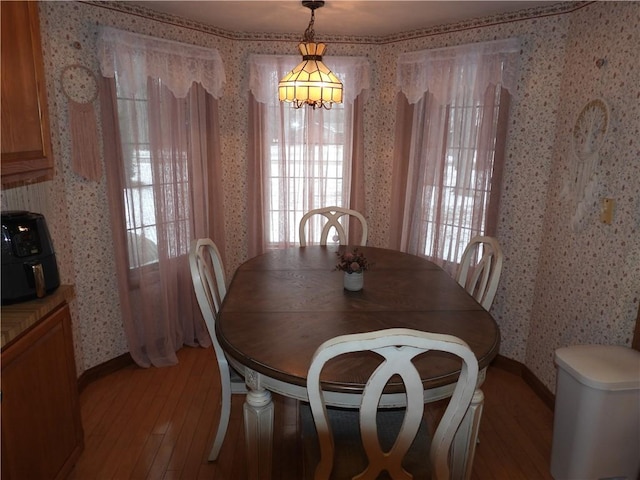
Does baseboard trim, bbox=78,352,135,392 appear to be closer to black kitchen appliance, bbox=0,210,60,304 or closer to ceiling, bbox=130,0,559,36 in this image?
black kitchen appliance, bbox=0,210,60,304

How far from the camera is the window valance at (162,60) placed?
8.43 feet

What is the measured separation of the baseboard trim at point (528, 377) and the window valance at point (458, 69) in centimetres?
181

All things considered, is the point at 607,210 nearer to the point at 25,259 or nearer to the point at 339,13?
the point at 339,13

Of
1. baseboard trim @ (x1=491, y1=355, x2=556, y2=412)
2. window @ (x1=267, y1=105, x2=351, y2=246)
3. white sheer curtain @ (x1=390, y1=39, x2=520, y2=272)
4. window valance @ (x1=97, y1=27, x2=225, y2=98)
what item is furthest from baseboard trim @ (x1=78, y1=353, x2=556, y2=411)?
window valance @ (x1=97, y1=27, x2=225, y2=98)

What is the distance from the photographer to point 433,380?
4.57 feet

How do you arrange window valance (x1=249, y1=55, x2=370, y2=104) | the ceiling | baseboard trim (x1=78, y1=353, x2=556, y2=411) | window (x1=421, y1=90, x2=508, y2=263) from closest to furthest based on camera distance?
1. the ceiling
2. baseboard trim (x1=78, y1=353, x2=556, y2=411)
3. window (x1=421, y1=90, x2=508, y2=263)
4. window valance (x1=249, y1=55, x2=370, y2=104)

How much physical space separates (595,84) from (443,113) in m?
1.01

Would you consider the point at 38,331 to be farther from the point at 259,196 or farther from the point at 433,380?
the point at 259,196

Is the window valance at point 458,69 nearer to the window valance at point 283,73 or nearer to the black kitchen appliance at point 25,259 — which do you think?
the window valance at point 283,73

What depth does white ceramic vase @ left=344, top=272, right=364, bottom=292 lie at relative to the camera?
2.12 m

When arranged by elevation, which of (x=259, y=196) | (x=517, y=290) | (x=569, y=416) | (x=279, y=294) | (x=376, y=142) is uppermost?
(x=376, y=142)

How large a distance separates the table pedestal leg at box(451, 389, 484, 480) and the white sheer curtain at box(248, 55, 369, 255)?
2.20m

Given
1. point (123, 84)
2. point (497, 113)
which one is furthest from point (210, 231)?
point (497, 113)

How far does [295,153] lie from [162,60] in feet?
3.84
